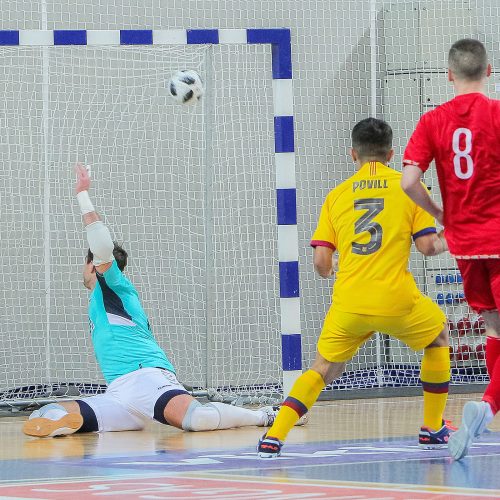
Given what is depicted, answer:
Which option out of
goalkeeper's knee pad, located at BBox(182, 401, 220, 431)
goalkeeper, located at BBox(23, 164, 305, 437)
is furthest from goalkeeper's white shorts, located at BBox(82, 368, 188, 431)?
Answer: goalkeeper's knee pad, located at BBox(182, 401, 220, 431)

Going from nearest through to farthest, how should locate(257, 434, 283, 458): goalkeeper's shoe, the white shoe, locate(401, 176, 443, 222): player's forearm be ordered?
the white shoe, locate(401, 176, 443, 222): player's forearm, locate(257, 434, 283, 458): goalkeeper's shoe

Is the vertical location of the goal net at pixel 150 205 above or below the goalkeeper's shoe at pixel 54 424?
above

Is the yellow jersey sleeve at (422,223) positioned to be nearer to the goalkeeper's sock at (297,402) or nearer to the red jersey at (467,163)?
the red jersey at (467,163)

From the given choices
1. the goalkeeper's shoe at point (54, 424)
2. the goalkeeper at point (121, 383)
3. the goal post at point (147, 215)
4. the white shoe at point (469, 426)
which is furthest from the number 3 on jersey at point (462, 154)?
the goal post at point (147, 215)

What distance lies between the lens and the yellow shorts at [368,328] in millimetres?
5738

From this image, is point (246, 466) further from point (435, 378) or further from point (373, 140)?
point (373, 140)

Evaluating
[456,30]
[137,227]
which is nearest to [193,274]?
[137,227]

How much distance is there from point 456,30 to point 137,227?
3856 mm

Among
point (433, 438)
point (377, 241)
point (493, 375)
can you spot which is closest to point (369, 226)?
point (377, 241)

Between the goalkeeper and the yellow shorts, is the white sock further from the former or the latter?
the yellow shorts

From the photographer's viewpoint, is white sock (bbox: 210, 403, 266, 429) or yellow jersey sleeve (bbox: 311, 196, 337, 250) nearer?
yellow jersey sleeve (bbox: 311, 196, 337, 250)

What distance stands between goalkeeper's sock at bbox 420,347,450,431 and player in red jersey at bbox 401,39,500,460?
1.96ft

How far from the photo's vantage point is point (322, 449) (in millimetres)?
6223

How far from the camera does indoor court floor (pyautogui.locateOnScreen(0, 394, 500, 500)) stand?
4.39m
